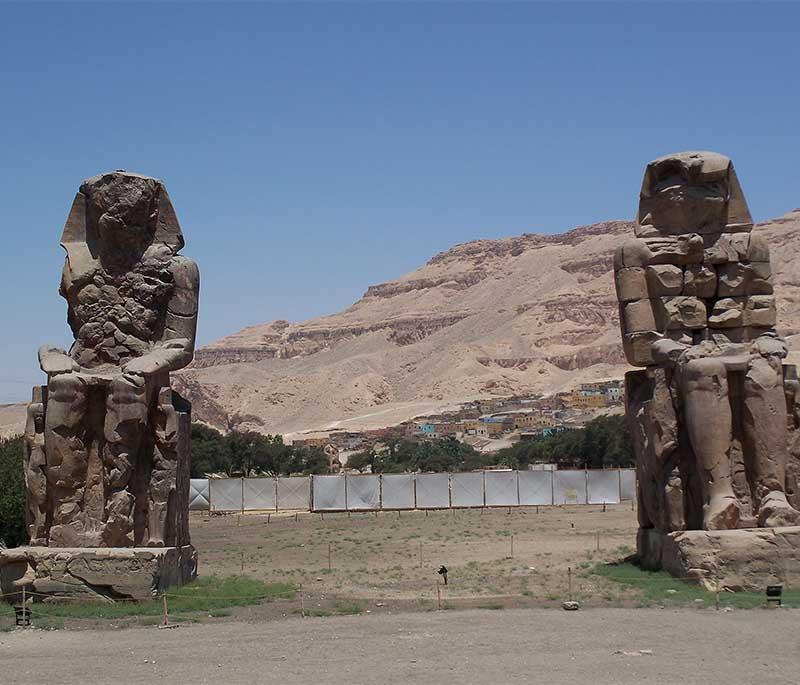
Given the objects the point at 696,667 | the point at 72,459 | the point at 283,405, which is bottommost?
the point at 696,667

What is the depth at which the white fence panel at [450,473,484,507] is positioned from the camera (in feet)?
91.4

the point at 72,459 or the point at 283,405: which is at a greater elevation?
the point at 283,405

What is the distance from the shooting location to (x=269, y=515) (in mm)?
27656

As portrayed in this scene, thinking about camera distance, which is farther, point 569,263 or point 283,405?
point 569,263

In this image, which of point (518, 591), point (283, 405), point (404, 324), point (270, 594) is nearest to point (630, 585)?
point (518, 591)

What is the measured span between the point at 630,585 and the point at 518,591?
1.10 meters

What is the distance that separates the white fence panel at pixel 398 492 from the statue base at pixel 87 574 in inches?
687

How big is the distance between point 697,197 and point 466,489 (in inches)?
661

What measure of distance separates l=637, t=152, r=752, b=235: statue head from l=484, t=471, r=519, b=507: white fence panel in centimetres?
1617

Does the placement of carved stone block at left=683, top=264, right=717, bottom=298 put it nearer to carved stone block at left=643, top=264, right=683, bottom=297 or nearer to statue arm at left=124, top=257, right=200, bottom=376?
carved stone block at left=643, top=264, right=683, bottom=297

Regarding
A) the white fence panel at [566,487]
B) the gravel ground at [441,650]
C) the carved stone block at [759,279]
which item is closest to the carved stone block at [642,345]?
the carved stone block at [759,279]

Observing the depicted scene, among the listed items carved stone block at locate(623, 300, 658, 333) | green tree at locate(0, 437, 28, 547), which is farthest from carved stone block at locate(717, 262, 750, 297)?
green tree at locate(0, 437, 28, 547)

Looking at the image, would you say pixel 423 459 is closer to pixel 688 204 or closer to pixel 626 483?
pixel 626 483

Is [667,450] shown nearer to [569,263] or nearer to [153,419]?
[153,419]
